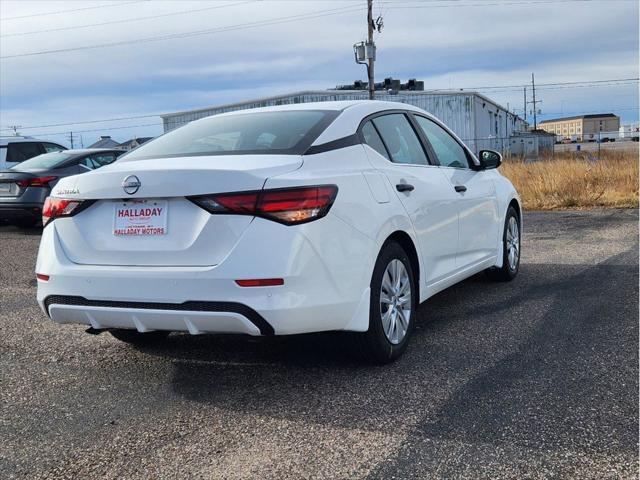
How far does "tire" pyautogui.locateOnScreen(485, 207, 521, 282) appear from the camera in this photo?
6496 millimetres

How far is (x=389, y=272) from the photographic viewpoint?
4.18 m

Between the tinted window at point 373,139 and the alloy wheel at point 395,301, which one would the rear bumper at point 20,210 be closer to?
the tinted window at point 373,139

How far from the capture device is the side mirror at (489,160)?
6139mm

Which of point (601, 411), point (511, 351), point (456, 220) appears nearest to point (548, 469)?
point (601, 411)

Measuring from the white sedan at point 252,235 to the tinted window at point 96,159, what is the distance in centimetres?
798

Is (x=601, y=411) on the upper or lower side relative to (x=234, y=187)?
lower

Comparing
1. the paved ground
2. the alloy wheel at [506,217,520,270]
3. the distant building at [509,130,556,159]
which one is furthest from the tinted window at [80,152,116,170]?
the distant building at [509,130,556,159]

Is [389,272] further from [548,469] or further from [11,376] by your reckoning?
[11,376]

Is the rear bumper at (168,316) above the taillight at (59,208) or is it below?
below

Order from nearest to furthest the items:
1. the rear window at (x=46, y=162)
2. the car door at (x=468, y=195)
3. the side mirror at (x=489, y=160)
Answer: the car door at (x=468, y=195) → the side mirror at (x=489, y=160) → the rear window at (x=46, y=162)

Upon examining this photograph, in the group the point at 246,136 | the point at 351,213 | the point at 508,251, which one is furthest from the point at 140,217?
the point at 508,251

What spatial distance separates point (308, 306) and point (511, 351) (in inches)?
63.4

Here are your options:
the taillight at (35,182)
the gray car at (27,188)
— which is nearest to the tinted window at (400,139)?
the gray car at (27,188)

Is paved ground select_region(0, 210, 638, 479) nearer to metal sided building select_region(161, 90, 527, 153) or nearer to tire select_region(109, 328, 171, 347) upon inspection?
tire select_region(109, 328, 171, 347)
